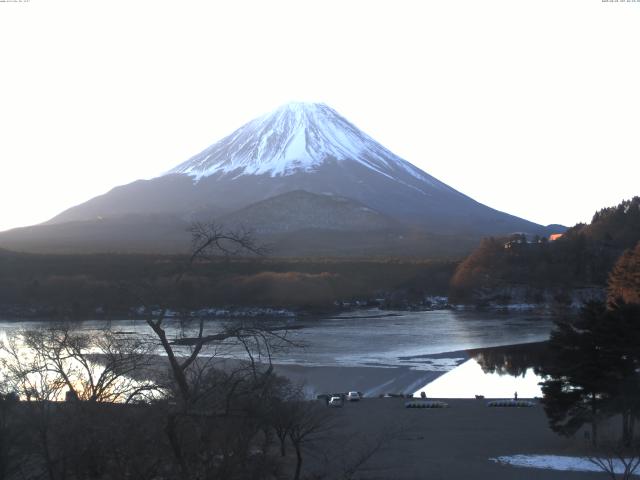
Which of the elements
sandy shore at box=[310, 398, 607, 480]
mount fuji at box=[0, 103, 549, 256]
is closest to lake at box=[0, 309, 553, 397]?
sandy shore at box=[310, 398, 607, 480]

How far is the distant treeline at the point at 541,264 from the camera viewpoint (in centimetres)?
4756

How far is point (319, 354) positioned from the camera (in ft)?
72.7

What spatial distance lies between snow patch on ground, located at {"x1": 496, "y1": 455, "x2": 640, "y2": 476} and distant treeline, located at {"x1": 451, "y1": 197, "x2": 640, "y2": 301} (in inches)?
1442

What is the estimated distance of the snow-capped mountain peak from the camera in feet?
336

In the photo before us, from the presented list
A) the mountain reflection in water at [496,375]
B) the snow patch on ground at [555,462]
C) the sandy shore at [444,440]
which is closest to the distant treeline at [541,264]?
the mountain reflection in water at [496,375]

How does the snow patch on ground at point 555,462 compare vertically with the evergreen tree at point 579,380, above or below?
below

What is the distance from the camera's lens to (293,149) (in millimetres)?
104500

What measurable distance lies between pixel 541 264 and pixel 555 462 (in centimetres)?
4170

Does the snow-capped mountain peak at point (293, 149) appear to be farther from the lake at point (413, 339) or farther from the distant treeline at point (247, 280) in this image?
the lake at point (413, 339)

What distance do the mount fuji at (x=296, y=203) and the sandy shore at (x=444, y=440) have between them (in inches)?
1900

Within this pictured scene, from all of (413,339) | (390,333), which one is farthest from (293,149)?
(413,339)

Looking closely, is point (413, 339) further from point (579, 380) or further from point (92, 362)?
point (92, 362)

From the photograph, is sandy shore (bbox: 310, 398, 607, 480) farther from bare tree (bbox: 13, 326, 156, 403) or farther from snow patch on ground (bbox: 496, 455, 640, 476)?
bare tree (bbox: 13, 326, 156, 403)

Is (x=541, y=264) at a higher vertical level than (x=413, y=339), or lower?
higher
